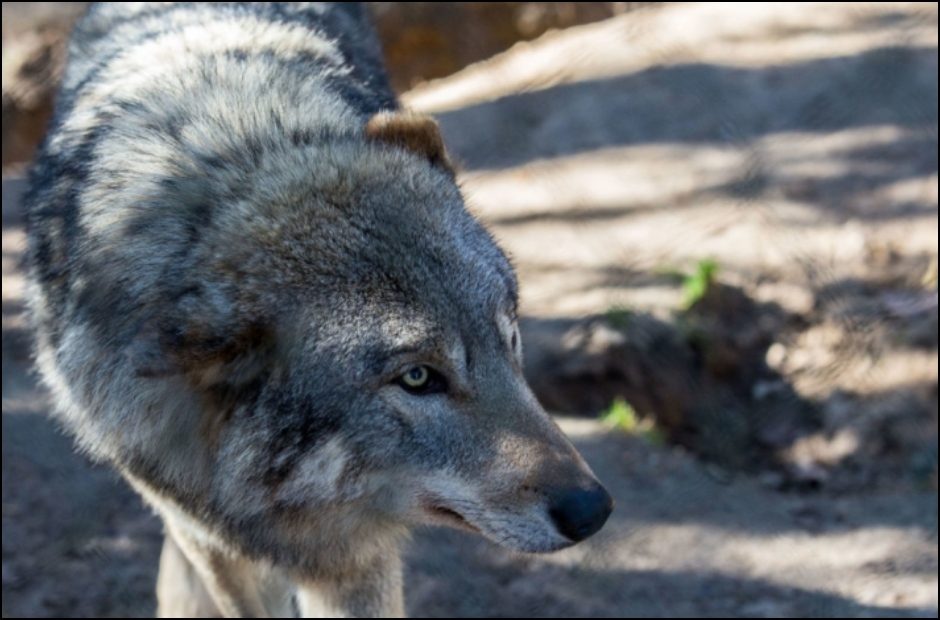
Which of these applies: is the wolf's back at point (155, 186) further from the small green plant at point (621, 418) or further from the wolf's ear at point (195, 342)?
the small green plant at point (621, 418)

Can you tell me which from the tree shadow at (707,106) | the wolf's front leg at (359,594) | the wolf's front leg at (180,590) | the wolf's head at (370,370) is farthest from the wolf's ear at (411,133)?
the tree shadow at (707,106)

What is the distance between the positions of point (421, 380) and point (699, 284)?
2897mm

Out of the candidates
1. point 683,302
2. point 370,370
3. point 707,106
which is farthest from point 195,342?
point 707,106

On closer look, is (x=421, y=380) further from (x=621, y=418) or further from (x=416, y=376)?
(x=621, y=418)

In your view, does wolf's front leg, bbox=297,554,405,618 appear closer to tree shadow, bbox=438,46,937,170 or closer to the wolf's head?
the wolf's head

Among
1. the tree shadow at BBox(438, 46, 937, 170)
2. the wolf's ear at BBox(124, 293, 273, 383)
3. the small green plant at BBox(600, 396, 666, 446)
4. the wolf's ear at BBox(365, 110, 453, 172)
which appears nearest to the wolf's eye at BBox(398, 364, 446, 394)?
the wolf's ear at BBox(124, 293, 273, 383)

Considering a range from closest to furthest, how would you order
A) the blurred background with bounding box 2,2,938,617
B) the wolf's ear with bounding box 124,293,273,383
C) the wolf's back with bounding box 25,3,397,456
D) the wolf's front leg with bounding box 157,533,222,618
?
the wolf's ear with bounding box 124,293,273,383
the wolf's back with bounding box 25,3,397,456
the wolf's front leg with bounding box 157,533,222,618
the blurred background with bounding box 2,2,938,617

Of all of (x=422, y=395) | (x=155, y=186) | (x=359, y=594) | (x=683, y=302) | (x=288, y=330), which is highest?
(x=155, y=186)

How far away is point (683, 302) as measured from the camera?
17.2 feet

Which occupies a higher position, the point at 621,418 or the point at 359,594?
the point at 359,594

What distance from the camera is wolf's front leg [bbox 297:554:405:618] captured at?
3.14 metres

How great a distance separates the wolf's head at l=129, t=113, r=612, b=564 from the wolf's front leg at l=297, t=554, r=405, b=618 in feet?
1.77

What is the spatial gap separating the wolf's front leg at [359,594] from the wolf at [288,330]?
12 centimetres

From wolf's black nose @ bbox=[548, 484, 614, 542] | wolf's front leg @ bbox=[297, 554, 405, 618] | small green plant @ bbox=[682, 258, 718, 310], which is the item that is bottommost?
small green plant @ bbox=[682, 258, 718, 310]
